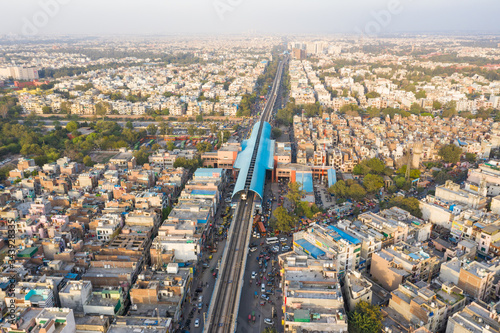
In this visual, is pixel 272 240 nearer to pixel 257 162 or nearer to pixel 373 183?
pixel 257 162

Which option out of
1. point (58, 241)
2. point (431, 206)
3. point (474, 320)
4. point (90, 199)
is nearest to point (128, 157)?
point (90, 199)

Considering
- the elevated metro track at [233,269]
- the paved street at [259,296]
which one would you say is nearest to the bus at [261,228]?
the elevated metro track at [233,269]

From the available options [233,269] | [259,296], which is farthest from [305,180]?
[259,296]

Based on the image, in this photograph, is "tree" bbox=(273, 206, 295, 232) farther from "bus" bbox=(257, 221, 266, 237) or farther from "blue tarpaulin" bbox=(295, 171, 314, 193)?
"blue tarpaulin" bbox=(295, 171, 314, 193)

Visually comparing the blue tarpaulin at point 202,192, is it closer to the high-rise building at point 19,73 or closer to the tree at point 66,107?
the tree at point 66,107

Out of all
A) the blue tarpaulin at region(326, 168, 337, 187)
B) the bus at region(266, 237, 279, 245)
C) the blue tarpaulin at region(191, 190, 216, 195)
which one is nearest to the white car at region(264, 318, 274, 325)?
the bus at region(266, 237, 279, 245)

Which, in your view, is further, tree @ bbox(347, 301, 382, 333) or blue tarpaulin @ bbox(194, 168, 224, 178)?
blue tarpaulin @ bbox(194, 168, 224, 178)
